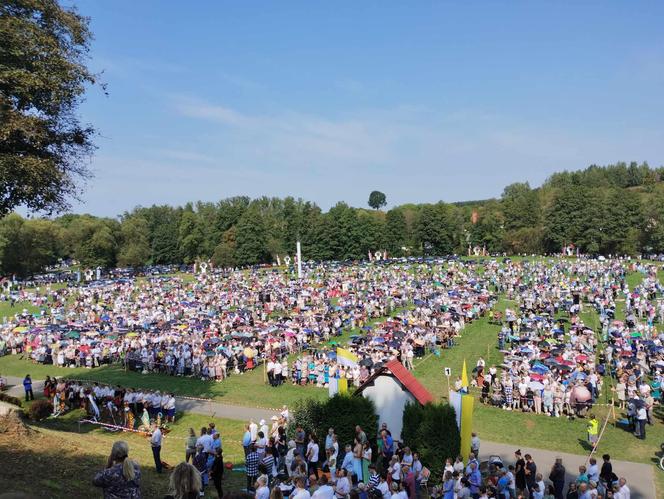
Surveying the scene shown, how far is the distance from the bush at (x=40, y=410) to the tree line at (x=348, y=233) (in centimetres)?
6375

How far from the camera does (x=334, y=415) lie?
50.5ft

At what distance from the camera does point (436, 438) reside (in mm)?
14000

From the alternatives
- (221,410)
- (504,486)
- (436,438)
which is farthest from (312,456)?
(221,410)

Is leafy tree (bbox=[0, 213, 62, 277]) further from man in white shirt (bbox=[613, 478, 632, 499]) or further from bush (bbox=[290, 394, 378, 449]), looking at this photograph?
man in white shirt (bbox=[613, 478, 632, 499])

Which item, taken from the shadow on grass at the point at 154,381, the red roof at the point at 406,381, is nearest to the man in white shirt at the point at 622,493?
the red roof at the point at 406,381

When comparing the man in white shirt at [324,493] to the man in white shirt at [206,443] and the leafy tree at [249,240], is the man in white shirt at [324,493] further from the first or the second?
the leafy tree at [249,240]

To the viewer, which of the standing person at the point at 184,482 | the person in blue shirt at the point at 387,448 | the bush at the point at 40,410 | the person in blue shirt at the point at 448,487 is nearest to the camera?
the standing person at the point at 184,482

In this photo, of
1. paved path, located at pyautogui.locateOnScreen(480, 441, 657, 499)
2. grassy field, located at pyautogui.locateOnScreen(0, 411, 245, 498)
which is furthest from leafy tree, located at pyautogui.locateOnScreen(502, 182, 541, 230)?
grassy field, located at pyautogui.locateOnScreen(0, 411, 245, 498)

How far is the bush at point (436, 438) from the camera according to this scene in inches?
548

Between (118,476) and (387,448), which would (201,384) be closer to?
(387,448)

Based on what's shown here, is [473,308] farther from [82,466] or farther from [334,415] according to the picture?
[82,466]

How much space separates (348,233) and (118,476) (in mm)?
83508

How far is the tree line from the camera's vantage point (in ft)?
251

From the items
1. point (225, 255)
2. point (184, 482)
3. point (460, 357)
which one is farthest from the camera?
point (225, 255)
